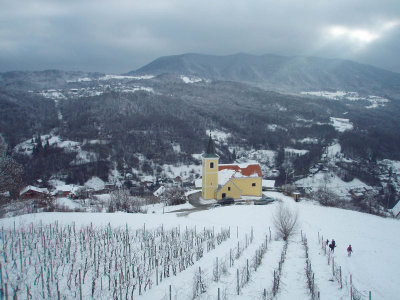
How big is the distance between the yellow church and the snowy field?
1521cm

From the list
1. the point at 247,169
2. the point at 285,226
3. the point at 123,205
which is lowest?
the point at 123,205

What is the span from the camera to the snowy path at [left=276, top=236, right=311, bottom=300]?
1220 cm

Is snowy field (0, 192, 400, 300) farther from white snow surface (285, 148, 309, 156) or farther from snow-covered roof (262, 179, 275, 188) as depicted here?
white snow surface (285, 148, 309, 156)

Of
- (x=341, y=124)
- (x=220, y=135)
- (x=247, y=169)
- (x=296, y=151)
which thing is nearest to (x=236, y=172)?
(x=247, y=169)

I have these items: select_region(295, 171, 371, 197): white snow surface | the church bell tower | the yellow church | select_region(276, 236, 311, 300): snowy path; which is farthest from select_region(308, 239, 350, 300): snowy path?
select_region(295, 171, 371, 197): white snow surface

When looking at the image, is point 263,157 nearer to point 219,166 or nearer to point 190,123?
point 190,123

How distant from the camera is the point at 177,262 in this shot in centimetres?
1555

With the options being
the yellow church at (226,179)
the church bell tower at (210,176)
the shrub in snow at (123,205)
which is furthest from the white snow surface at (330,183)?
the shrub in snow at (123,205)

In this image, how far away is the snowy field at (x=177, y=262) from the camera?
12.1 meters

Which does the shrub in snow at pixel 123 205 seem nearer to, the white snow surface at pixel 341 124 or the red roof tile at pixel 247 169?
the red roof tile at pixel 247 169

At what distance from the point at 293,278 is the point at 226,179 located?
28.2m

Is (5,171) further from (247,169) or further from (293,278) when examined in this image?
(247,169)

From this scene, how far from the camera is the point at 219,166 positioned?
44125 mm

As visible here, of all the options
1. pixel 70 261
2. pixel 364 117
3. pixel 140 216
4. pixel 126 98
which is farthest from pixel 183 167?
pixel 364 117
